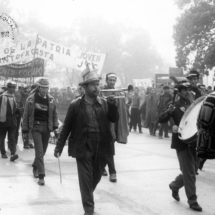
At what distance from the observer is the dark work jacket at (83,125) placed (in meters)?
5.07

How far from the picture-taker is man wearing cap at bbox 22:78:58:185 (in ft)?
23.9

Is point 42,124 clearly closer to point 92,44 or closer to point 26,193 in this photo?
point 26,193

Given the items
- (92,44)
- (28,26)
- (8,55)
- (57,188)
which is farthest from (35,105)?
(92,44)

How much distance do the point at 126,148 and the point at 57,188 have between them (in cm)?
538

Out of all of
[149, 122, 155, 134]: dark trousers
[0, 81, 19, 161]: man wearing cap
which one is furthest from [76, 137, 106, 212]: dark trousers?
[149, 122, 155, 134]: dark trousers

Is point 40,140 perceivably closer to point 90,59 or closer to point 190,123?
point 190,123

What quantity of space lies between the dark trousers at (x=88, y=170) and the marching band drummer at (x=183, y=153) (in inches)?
46.8

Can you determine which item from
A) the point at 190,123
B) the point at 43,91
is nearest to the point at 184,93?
the point at 190,123

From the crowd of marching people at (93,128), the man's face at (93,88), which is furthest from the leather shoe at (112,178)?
the man's face at (93,88)

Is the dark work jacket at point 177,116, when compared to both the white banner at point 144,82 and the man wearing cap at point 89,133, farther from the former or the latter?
the white banner at point 144,82

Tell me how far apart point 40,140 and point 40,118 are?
1.32ft

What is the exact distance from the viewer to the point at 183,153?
5660mm

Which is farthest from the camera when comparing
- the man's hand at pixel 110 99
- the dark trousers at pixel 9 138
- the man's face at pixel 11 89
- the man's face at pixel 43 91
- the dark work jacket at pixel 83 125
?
the man's face at pixel 11 89

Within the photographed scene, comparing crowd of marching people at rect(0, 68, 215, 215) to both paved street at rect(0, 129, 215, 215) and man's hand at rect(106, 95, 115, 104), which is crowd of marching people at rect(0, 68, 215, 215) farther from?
paved street at rect(0, 129, 215, 215)
